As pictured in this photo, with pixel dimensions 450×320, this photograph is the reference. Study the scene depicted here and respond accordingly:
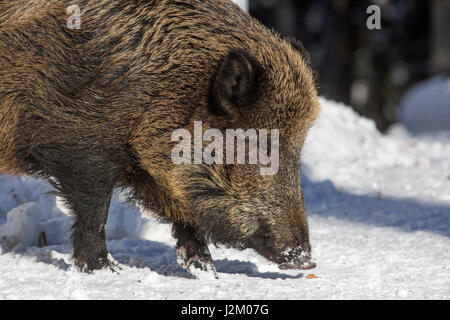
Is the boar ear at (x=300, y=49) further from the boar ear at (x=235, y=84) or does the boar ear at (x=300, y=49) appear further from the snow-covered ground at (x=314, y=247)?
the snow-covered ground at (x=314, y=247)

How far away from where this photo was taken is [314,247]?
5.26 m

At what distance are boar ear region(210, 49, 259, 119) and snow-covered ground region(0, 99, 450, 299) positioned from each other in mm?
988

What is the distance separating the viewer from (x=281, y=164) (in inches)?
165

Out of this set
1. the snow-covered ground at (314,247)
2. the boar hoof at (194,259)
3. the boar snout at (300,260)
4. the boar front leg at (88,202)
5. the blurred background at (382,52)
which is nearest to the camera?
the snow-covered ground at (314,247)

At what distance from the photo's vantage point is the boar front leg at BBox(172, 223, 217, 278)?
4589 mm

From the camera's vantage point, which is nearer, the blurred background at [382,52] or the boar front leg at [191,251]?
the boar front leg at [191,251]

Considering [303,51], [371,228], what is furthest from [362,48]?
[303,51]

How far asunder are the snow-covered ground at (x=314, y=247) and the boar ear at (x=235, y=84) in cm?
99

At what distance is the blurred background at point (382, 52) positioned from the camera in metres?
13.9

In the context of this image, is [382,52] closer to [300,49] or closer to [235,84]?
[300,49]

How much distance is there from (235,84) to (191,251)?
3.85 feet
